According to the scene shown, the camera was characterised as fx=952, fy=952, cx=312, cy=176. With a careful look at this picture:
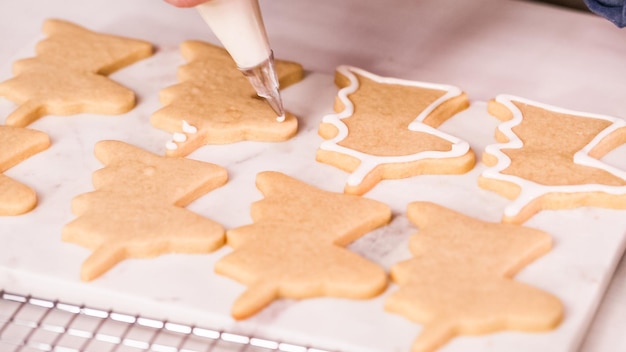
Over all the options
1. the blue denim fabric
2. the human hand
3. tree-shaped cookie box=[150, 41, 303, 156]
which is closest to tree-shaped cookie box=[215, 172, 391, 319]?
tree-shaped cookie box=[150, 41, 303, 156]

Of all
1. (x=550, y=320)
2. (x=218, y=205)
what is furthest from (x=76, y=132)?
(x=550, y=320)

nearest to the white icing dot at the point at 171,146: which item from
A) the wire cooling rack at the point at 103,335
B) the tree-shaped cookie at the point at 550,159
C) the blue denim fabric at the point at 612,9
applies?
the wire cooling rack at the point at 103,335

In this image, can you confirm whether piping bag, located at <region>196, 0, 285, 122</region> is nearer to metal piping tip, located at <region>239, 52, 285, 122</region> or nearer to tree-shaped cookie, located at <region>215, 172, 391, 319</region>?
metal piping tip, located at <region>239, 52, 285, 122</region>

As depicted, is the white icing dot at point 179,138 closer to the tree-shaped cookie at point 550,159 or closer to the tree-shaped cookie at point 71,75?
the tree-shaped cookie at point 71,75

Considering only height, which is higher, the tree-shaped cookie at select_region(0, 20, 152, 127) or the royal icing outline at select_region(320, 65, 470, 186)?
the royal icing outline at select_region(320, 65, 470, 186)

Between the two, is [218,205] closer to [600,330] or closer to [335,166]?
[335,166]

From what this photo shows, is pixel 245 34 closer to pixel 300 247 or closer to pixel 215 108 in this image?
pixel 215 108
